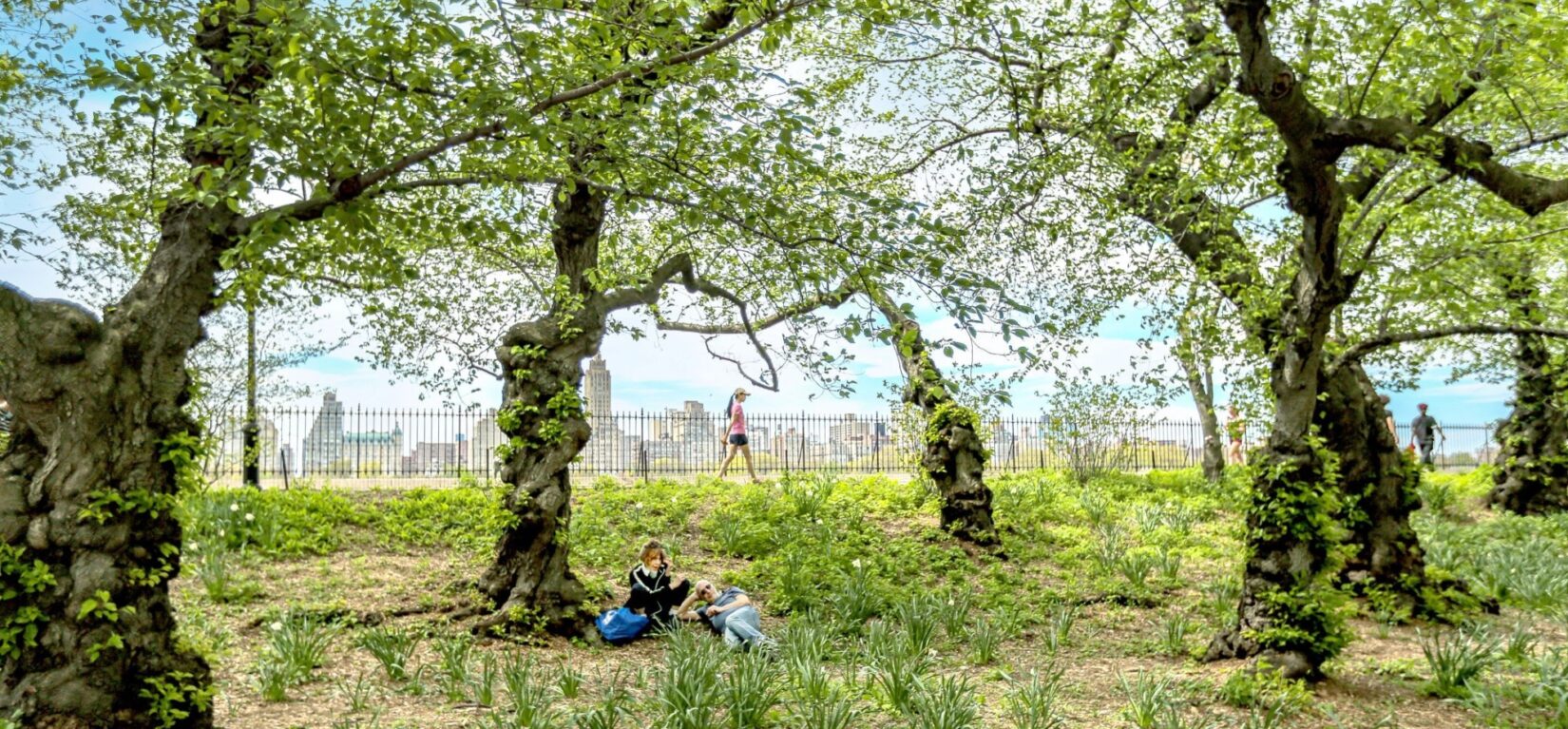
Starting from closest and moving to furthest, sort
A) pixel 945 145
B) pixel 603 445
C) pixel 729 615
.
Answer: pixel 729 615 < pixel 945 145 < pixel 603 445

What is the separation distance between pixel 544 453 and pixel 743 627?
255 centimetres

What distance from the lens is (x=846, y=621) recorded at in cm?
962

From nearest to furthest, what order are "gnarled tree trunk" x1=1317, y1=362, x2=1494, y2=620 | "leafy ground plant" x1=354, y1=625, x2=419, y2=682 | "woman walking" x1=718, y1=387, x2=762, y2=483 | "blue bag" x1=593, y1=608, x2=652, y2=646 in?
"leafy ground plant" x1=354, y1=625, x2=419, y2=682 < "blue bag" x1=593, y1=608, x2=652, y2=646 < "gnarled tree trunk" x1=1317, y1=362, x2=1494, y2=620 < "woman walking" x1=718, y1=387, x2=762, y2=483

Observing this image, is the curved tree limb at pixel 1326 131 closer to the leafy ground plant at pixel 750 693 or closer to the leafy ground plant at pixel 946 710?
the leafy ground plant at pixel 946 710

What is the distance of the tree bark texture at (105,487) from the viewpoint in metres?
5.38

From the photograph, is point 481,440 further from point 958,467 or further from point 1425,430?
point 1425,430

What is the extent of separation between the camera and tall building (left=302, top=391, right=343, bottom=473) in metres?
21.2

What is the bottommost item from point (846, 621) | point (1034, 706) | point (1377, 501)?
point (846, 621)

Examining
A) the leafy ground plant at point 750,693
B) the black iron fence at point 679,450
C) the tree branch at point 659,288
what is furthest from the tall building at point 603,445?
the leafy ground plant at point 750,693

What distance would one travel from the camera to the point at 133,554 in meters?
5.61

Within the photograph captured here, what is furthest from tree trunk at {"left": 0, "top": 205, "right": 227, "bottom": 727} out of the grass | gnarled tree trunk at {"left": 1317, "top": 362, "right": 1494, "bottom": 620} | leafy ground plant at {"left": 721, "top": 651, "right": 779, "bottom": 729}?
gnarled tree trunk at {"left": 1317, "top": 362, "right": 1494, "bottom": 620}

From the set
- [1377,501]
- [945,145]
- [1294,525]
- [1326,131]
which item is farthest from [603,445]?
[1326,131]

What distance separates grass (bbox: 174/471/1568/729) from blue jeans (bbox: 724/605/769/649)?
11.2 inches

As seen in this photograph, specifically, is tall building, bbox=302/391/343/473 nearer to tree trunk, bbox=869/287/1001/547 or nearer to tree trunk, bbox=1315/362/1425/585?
tree trunk, bbox=869/287/1001/547
